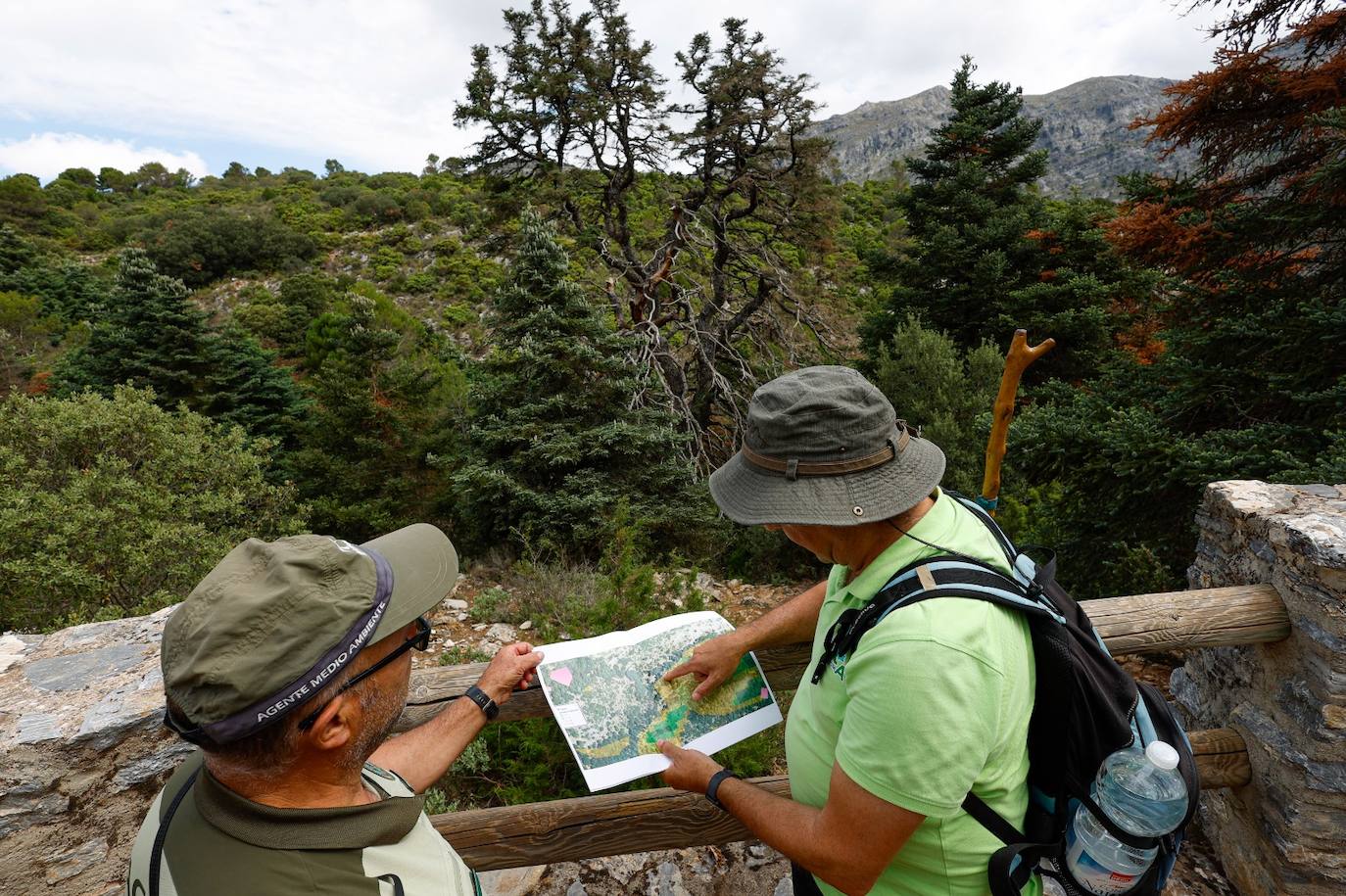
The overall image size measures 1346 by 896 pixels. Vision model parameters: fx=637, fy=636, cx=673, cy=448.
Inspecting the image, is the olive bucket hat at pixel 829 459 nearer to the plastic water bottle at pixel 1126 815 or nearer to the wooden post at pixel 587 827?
the plastic water bottle at pixel 1126 815

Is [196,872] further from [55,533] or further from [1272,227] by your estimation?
[55,533]

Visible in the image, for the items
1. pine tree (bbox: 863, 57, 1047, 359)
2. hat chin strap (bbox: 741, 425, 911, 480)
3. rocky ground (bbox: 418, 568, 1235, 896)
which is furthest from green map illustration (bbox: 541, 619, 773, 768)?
pine tree (bbox: 863, 57, 1047, 359)

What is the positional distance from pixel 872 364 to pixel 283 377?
15.7 m

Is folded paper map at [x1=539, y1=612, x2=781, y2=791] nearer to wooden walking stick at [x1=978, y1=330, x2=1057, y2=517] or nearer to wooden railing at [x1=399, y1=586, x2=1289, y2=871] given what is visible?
wooden railing at [x1=399, y1=586, x2=1289, y2=871]

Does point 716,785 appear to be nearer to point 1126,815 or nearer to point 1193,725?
point 1126,815

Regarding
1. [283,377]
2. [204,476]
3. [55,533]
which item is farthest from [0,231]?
[55,533]

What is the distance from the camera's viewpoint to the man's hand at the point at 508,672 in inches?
Answer: 64.9

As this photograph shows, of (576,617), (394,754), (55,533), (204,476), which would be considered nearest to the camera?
(394,754)

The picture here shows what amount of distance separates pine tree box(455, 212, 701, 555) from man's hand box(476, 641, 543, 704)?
6.34 m

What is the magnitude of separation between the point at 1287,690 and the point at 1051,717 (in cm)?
155

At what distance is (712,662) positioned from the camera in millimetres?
1694

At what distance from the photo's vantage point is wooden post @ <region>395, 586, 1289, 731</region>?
5.74 feet

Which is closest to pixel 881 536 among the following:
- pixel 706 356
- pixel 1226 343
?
pixel 1226 343

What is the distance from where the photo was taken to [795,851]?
4.04ft
